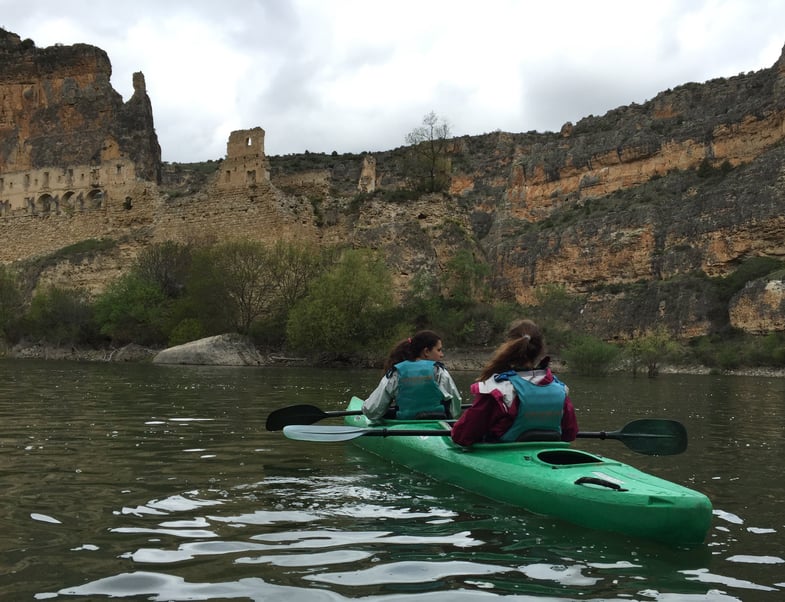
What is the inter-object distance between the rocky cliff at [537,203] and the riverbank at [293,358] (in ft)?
14.6

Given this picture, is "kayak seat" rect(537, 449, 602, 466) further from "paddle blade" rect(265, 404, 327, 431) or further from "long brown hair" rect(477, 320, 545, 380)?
"paddle blade" rect(265, 404, 327, 431)

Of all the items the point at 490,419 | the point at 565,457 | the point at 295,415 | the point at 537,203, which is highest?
the point at 537,203

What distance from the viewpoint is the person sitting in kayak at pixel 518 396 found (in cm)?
570

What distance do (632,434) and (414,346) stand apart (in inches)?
84.4

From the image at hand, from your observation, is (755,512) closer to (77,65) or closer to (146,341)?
(146,341)

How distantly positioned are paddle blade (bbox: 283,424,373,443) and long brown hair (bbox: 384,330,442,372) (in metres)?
1.17

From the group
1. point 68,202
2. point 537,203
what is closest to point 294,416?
point 68,202

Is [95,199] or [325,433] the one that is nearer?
[325,433]

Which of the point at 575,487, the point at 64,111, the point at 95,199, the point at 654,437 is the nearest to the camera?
the point at 575,487

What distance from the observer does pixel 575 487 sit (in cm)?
491

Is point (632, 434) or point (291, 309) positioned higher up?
point (291, 309)

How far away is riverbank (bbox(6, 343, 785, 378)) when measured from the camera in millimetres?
28297

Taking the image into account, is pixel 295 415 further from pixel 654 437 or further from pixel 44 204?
pixel 44 204

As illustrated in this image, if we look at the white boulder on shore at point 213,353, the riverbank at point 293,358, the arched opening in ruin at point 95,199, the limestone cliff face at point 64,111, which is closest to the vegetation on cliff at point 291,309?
the riverbank at point 293,358
